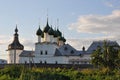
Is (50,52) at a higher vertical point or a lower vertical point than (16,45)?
lower

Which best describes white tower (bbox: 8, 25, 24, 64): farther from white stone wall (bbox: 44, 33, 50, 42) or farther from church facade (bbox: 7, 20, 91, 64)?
white stone wall (bbox: 44, 33, 50, 42)

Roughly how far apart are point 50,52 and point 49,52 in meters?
0.21

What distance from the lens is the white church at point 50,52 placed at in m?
72.7

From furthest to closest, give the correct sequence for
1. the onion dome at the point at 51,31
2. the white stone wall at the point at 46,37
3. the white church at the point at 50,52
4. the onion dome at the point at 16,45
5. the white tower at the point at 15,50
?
the onion dome at the point at 16,45 < the white tower at the point at 15,50 < the white stone wall at the point at 46,37 < the onion dome at the point at 51,31 < the white church at the point at 50,52

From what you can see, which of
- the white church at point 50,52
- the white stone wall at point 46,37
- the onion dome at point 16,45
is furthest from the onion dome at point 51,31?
the onion dome at point 16,45

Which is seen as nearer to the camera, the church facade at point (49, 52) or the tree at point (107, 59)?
the tree at point (107, 59)

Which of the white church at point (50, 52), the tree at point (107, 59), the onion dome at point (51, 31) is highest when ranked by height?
the onion dome at point (51, 31)

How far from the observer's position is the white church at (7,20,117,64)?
7269cm

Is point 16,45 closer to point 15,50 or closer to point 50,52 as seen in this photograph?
point 15,50

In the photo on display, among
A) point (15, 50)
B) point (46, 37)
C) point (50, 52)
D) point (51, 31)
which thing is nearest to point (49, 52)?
point (50, 52)

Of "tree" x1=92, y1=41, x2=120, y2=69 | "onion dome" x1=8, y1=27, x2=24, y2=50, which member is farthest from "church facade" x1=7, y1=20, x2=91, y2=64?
"tree" x1=92, y1=41, x2=120, y2=69

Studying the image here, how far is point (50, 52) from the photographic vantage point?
7456cm

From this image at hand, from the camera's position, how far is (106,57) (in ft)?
127

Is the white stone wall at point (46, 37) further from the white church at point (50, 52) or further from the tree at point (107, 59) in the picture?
the tree at point (107, 59)
